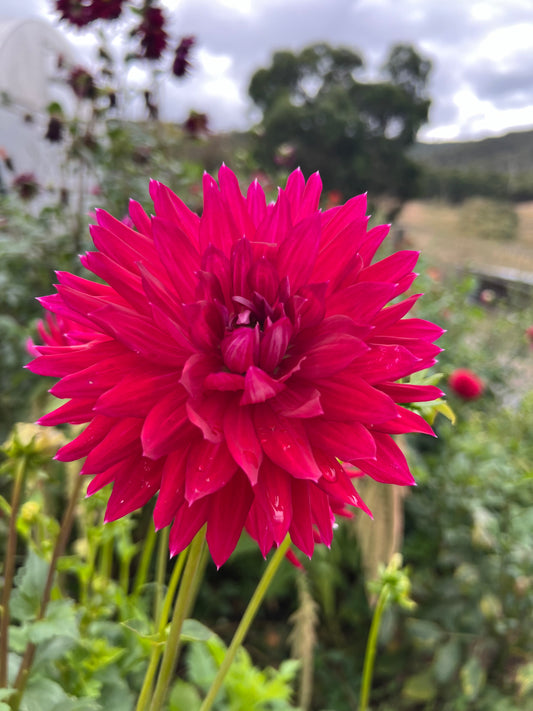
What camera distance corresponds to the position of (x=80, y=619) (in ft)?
2.37

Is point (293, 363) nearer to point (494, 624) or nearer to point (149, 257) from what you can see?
point (149, 257)

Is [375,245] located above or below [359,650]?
above

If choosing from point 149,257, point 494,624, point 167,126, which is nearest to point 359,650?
point 494,624

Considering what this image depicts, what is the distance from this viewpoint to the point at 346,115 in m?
9.03

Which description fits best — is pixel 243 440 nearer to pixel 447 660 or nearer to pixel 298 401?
pixel 298 401

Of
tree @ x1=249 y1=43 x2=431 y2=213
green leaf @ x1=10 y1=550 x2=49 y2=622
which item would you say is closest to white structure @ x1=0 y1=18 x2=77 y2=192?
green leaf @ x1=10 y1=550 x2=49 y2=622

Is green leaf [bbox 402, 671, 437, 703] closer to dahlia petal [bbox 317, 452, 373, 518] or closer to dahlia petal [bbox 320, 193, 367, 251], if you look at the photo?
dahlia petal [bbox 317, 452, 373, 518]

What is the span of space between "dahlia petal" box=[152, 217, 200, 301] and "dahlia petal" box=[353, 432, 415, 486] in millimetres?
190

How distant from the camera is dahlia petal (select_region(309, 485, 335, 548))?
1.26 feet

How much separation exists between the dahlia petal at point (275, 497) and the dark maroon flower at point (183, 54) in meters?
1.58

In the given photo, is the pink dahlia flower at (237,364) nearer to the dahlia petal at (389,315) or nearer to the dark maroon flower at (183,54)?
the dahlia petal at (389,315)

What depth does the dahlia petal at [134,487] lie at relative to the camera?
37cm

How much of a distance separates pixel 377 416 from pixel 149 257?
0.22 m

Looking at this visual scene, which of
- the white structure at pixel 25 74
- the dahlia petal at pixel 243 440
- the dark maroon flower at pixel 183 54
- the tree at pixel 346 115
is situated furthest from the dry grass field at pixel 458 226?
the dahlia petal at pixel 243 440
